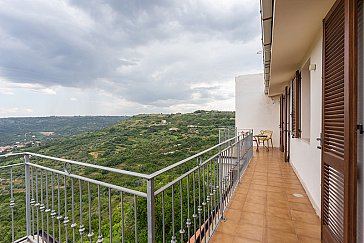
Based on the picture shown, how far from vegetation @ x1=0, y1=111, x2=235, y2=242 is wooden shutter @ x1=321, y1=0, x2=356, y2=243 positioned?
2.56m

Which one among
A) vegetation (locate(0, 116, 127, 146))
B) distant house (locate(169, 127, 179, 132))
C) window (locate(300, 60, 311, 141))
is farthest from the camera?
distant house (locate(169, 127, 179, 132))

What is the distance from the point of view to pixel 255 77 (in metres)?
9.59

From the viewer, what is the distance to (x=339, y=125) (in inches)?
58.3

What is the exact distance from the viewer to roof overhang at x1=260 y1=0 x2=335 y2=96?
1813 millimetres

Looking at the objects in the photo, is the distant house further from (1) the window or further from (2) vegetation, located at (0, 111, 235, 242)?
(1) the window

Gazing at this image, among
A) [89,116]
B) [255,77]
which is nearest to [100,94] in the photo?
[89,116]

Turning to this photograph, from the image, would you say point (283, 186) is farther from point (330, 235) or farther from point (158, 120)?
point (158, 120)

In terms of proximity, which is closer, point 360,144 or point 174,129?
point 360,144

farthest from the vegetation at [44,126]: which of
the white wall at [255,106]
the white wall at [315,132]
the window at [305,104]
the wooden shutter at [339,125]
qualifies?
the white wall at [255,106]

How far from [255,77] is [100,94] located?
38.0 feet

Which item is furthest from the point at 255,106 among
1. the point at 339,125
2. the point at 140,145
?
the point at 339,125

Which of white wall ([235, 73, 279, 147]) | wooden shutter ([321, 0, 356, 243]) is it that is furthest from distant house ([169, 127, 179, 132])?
wooden shutter ([321, 0, 356, 243])

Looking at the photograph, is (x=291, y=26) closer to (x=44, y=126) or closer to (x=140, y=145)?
(x=44, y=126)

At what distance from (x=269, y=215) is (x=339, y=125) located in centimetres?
160
